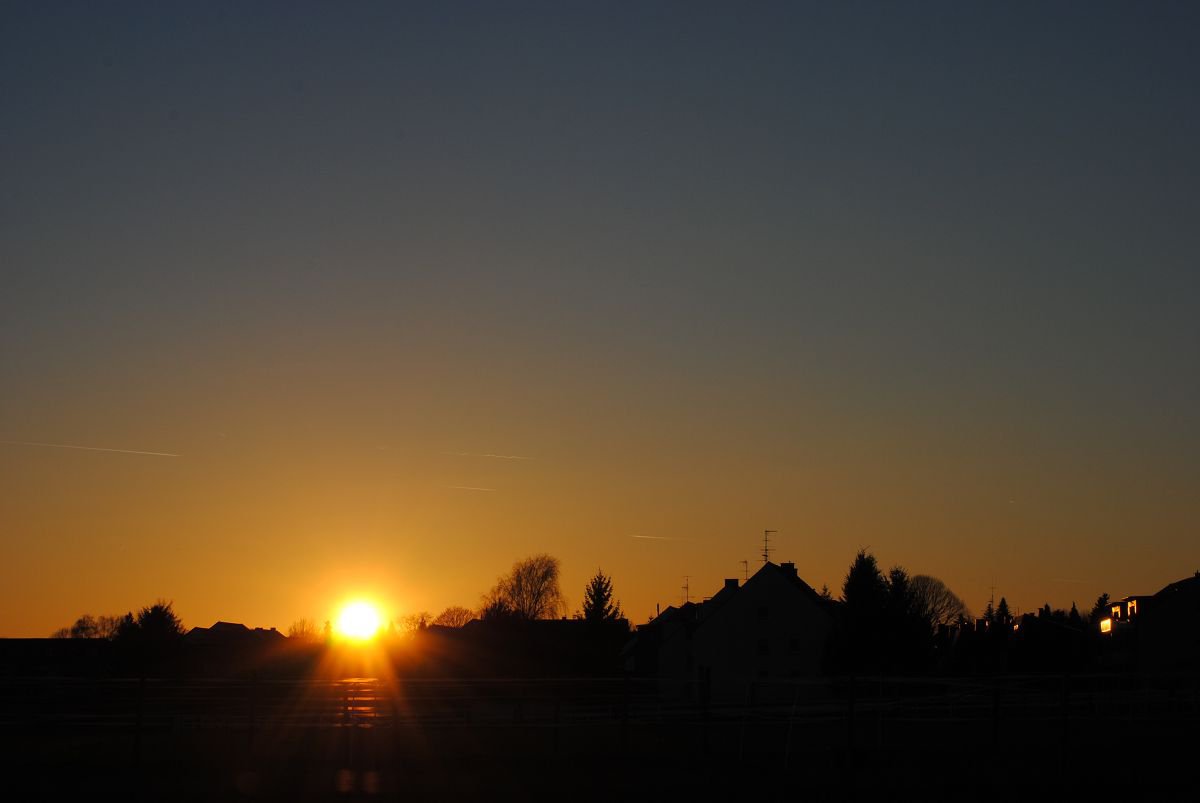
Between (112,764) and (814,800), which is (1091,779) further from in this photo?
(112,764)

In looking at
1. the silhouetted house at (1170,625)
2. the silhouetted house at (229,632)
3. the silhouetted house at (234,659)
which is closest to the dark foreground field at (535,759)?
the silhouetted house at (234,659)

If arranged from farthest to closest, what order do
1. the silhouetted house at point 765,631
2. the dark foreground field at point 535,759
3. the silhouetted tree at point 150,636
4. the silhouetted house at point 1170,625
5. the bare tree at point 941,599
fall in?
the bare tree at point 941,599 < the silhouetted house at point 1170,625 < the silhouetted house at point 765,631 < the silhouetted tree at point 150,636 < the dark foreground field at point 535,759

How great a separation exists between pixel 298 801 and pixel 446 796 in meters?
1.83

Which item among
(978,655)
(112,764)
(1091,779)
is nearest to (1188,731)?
(1091,779)

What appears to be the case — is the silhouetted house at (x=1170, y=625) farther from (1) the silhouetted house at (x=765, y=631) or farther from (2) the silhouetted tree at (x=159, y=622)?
(2) the silhouetted tree at (x=159, y=622)

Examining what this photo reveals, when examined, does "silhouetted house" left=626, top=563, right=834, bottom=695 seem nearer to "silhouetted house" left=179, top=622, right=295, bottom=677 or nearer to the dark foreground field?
"silhouetted house" left=179, top=622, right=295, bottom=677

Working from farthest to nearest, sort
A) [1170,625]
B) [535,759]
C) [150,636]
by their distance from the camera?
[1170,625] < [150,636] < [535,759]

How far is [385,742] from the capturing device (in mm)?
24406

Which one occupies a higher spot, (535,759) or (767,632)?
(767,632)

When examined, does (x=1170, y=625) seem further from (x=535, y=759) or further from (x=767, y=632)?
(x=535, y=759)

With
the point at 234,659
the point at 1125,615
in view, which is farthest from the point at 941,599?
the point at 234,659

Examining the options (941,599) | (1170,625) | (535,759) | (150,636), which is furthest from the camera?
(941,599)

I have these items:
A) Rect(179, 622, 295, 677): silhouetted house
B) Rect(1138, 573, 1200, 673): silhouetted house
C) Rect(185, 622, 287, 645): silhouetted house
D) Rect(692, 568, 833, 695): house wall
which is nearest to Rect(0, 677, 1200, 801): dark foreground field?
Rect(179, 622, 295, 677): silhouetted house

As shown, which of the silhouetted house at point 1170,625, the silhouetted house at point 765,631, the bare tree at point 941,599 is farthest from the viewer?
the bare tree at point 941,599
